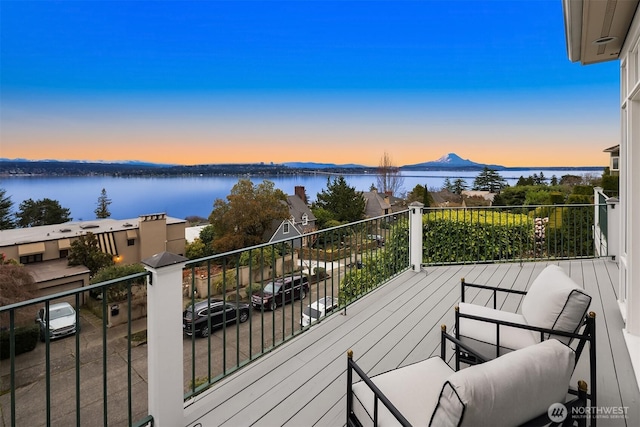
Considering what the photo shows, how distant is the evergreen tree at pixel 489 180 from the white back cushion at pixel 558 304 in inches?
1765

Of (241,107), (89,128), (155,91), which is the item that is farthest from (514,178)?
(89,128)

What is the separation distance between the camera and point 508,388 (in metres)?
1.18

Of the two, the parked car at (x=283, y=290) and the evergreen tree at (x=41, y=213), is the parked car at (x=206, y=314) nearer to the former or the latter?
the parked car at (x=283, y=290)

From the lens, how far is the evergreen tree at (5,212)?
36.2 meters

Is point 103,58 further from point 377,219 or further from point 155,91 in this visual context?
point 377,219

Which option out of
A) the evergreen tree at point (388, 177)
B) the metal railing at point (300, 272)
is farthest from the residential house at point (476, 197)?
the metal railing at point (300, 272)

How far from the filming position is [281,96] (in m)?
46.8

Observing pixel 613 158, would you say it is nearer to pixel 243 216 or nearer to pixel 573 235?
pixel 573 235

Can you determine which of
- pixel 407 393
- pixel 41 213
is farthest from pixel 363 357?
pixel 41 213

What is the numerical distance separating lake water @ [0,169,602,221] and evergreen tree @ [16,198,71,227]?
646mm

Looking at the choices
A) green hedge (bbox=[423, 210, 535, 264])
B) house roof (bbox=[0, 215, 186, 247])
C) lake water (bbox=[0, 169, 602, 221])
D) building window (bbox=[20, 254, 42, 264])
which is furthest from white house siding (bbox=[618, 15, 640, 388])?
lake water (bbox=[0, 169, 602, 221])

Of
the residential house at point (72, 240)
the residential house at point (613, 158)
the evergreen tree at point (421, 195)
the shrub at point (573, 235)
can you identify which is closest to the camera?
the shrub at point (573, 235)

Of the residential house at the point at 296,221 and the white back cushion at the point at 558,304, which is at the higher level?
the white back cushion at the point at 558,304

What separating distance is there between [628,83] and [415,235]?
2925mm
